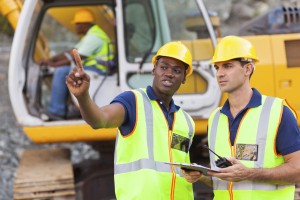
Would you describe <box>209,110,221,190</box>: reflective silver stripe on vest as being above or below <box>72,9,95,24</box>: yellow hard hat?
below

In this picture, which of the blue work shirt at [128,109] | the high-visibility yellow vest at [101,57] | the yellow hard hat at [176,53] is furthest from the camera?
the high-visibility yellow vest at [101,57]

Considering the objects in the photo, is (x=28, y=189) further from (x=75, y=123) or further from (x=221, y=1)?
(x=221, y=1)

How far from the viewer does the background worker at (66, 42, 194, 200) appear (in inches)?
183

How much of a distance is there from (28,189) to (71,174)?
0.45 metres

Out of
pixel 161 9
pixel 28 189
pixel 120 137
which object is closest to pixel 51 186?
pixel 28 189

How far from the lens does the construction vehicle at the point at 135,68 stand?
27.3 feet

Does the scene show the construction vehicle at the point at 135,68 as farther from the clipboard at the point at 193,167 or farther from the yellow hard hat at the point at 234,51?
the clipboard at the point at 193,167

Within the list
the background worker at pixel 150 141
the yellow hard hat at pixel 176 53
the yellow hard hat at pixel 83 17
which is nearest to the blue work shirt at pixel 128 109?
the background worker at pixel 150 141

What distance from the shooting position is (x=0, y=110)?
15812 mm

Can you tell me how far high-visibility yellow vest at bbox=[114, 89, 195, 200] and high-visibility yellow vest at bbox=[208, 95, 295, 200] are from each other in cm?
26

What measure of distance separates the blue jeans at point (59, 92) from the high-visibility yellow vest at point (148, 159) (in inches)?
158

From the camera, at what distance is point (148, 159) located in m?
4.66

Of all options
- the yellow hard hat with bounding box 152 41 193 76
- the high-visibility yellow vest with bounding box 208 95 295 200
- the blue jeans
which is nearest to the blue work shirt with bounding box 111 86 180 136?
the yellow hard hat with bounding box 152 41 193 76

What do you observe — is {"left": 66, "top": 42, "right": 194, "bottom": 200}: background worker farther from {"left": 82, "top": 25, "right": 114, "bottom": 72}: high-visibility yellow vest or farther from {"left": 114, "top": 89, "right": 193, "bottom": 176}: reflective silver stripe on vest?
{"left": 82, "top": 25, "right": 114, "bottom": 72}: high-visibility yellow vest
